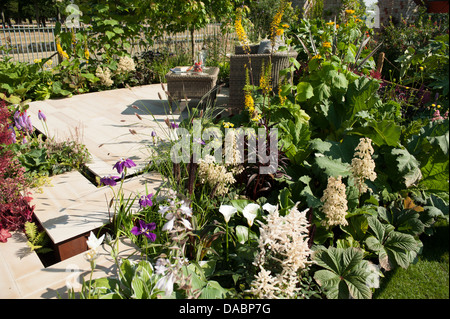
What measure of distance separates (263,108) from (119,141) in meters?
1.69

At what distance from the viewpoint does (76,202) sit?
8.26ft

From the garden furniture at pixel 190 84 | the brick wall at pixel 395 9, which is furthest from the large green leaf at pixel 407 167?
the brick wall at pixel 395 9

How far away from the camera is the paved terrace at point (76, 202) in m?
1.85

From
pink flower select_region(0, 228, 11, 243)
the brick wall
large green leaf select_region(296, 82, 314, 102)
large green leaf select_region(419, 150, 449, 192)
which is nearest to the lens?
pink flower select_region(0, 228, 11, 243)

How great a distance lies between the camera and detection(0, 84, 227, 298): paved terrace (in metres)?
1.85

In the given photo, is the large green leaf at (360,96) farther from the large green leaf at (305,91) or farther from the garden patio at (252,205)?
the large green leaf at (305,91)

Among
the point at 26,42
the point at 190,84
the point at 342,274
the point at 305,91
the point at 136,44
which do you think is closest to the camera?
the point at 342,274

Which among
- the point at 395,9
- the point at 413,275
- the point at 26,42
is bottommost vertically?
the point at 413,275

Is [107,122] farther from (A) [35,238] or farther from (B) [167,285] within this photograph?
(B) [167,285]

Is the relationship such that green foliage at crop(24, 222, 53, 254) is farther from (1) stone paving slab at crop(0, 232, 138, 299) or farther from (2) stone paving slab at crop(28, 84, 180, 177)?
(2) stone paving slab at crop(28, 84, 180, 177)

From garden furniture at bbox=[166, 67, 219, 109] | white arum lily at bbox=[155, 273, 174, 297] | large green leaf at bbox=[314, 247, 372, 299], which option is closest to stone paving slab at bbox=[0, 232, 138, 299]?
white arum lily at bbox=[155, 273, 174, 297]

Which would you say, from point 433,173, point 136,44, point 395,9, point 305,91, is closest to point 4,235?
point 305,91

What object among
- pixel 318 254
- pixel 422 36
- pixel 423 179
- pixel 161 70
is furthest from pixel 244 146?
pixel 422 36

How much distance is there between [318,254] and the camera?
1.92m
